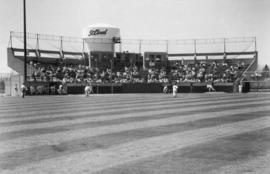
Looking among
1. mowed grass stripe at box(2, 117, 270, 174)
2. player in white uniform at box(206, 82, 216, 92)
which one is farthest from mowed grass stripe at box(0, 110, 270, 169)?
player in white uniform at box(206, 82, 216, 92)

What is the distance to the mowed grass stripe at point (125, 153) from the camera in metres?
6.14

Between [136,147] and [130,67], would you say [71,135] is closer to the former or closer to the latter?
[136,147]

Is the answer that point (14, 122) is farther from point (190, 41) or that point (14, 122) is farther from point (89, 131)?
point (190, 41)

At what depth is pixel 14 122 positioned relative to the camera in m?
12.5

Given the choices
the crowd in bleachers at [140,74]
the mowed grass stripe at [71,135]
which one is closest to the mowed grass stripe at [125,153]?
the mowed grass stripe at [71,135]

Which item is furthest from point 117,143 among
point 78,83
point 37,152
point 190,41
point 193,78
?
point 190,41

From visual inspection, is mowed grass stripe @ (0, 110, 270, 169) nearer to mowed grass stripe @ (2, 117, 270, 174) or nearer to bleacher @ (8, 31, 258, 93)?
mowed grass stripe @ (2, 117, 270, 174)

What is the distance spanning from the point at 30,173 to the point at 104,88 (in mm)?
40250

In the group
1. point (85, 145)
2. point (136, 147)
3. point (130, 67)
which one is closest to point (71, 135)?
→ point (85, 145)

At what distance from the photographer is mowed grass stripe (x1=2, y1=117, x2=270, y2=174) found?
6141 mm

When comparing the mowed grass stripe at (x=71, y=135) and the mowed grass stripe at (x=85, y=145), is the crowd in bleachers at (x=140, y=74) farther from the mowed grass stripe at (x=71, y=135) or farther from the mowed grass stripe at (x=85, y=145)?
the mowed grass stripe at (x=85, y=145)

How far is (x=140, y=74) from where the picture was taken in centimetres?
5169

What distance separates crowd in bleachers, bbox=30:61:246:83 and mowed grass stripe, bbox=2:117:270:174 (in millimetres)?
36649

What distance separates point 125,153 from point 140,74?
44.5 m
